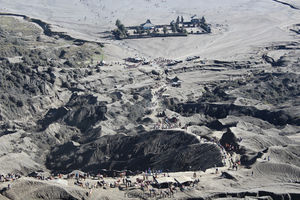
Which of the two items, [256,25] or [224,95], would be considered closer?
[224,95]

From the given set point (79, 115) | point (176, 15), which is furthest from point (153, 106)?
point (176, 15)

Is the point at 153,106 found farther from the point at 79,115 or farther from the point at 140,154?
the point at 140,154

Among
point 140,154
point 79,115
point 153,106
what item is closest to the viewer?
point 140,154

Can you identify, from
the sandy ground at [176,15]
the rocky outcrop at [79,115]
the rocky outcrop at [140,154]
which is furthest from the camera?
the sandy ground at [176,15]

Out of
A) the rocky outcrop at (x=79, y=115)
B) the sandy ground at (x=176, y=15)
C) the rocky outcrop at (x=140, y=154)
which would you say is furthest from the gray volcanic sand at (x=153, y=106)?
the sandy ground at (x=176, y=15)

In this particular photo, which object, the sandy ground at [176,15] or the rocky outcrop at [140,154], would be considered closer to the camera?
Result: the rocky outcrop at [140,154]

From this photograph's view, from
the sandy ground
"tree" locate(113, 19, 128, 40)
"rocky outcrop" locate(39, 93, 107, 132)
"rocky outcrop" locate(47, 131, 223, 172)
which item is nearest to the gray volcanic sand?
"rocky outcrop" locate(47, 131, 223, 172)

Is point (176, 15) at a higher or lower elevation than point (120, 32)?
higher

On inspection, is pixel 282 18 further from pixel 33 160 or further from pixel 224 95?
pixel 33 160

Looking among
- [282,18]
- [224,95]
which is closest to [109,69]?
[224,95]

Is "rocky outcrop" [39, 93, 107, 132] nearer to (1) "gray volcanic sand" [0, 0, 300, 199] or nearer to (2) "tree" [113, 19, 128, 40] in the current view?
(1) "gray volcanic sand" [0, 0, 300, 199]

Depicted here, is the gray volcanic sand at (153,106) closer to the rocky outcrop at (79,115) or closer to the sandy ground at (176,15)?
the rocky outcrop at (79,115)
